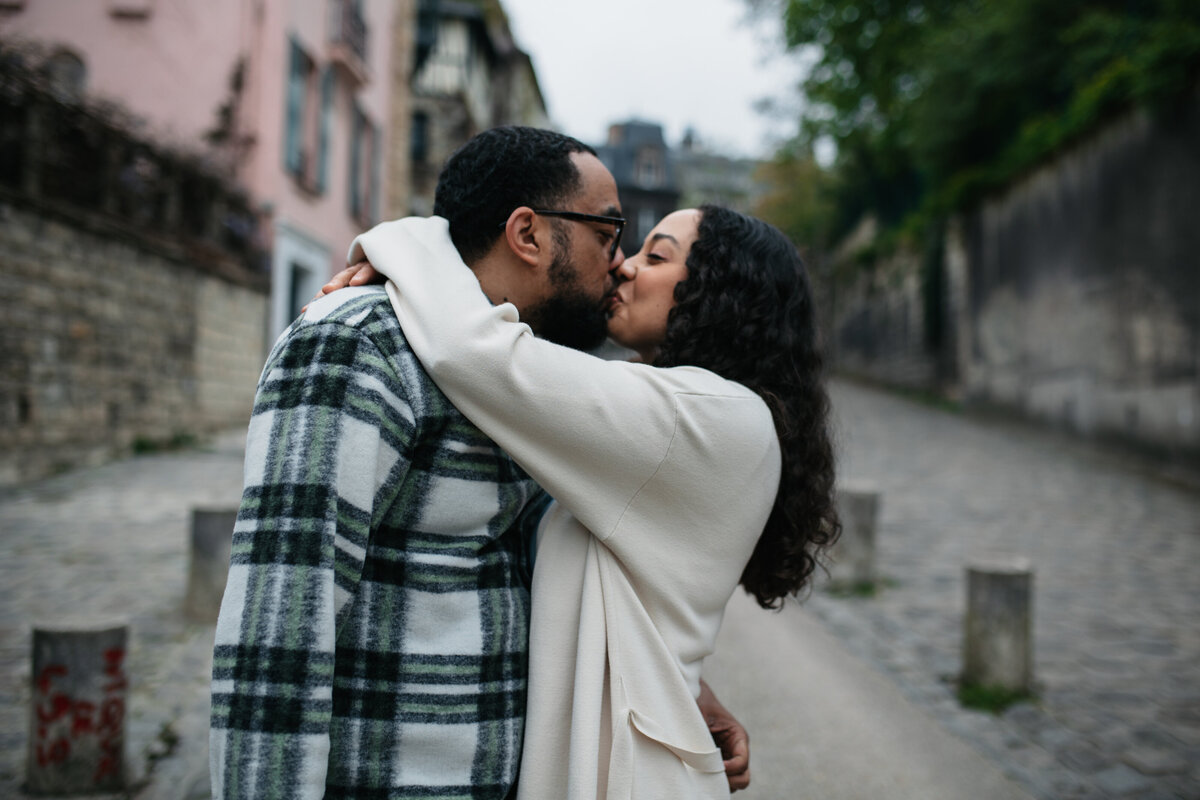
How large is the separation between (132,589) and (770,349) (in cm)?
507

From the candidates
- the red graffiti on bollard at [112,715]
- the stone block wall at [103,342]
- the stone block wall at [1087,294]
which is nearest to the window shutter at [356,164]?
the stone block wall at [103,342]

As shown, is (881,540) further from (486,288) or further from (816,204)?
(816,204)

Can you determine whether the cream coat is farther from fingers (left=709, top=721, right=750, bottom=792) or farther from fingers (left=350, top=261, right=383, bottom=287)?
fingers (left=709, top=721, right=750, bottom=792)

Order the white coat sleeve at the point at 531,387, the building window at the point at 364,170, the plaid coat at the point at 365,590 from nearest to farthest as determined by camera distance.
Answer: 1. the plaid coat at the point at 365,590
2. the white coat sleeve at the point at 531,387
3. the building window at the point at 364,170

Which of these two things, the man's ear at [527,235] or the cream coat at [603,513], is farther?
the man's ear at [527,235]

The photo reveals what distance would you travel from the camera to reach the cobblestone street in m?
3.68

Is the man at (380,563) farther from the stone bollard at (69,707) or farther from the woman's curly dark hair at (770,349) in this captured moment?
the stone bollard at (69,707)

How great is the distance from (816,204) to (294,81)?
2339 cm

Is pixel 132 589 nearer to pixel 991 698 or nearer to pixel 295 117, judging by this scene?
pixel 991 698

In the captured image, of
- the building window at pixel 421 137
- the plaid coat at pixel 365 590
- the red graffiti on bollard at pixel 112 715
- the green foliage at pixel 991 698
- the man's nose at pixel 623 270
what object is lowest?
the green foliage at pixel 991 698

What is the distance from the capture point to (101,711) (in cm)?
306

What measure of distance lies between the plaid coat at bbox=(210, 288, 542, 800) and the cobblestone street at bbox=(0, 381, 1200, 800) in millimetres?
1377

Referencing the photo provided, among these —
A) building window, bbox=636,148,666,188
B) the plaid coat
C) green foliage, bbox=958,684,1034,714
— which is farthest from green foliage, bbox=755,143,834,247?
the plaid coat

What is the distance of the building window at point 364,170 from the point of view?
17.0m
